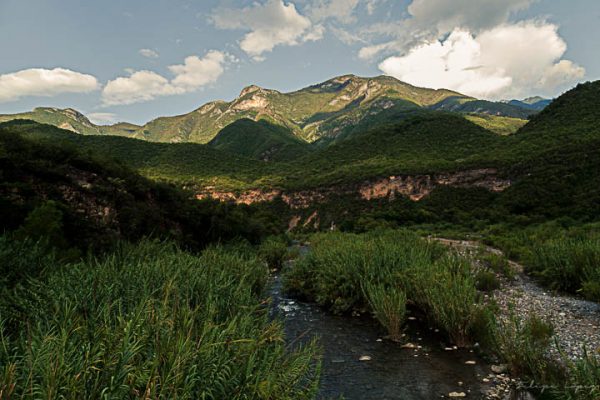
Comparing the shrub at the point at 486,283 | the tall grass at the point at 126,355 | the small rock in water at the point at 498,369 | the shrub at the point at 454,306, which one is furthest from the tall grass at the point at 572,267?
the tall grass at the point at 126,355

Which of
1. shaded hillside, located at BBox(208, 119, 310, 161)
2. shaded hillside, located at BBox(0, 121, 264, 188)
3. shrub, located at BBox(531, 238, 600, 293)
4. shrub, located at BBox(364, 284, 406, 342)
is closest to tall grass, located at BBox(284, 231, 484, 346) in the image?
shrub, located at BBox(364, 284, 406, 342)

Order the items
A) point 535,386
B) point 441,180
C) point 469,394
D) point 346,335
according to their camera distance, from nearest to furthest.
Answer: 1. point 535,386
2. point 469,394
3. point 346,335
4. point 441,180

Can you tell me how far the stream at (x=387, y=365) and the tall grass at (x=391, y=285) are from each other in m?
0.58

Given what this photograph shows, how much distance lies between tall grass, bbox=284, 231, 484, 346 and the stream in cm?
58

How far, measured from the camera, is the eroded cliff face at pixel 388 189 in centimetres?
4512

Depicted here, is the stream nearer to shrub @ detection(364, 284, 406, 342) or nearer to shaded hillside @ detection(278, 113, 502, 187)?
shrub @ detection(364, 284, 406, 342)

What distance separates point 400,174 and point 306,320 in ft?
155

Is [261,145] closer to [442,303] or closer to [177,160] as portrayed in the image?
[177,160]

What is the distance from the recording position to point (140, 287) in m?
6.19

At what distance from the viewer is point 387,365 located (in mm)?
7465

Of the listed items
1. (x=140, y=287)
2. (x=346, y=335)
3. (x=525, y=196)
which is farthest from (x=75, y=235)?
(x=525, y=196)

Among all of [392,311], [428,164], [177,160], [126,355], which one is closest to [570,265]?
[392,311]

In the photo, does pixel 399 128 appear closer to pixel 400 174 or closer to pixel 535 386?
pixel 400 174

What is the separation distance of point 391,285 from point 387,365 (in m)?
2.91
